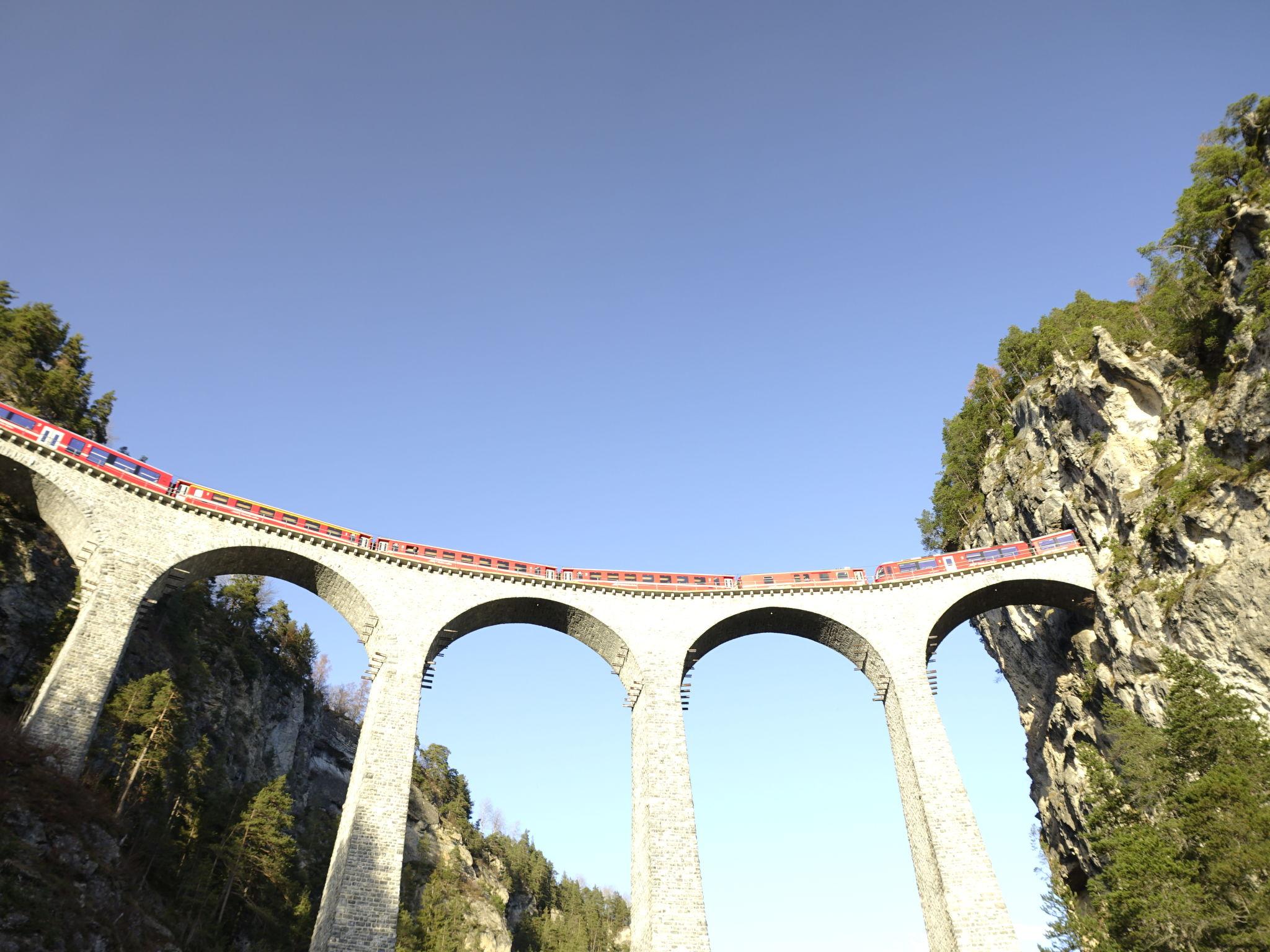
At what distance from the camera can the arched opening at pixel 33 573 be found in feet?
103

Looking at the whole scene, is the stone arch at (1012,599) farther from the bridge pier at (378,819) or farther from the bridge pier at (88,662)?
the bridge pier at (88,662)

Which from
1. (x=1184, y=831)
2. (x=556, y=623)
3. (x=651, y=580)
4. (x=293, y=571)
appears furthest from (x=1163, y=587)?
(x=293, y=571)

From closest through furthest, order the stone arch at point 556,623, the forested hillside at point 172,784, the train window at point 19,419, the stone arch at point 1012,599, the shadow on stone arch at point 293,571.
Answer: the forested hillside at point 172,784
the train window at point 19,419
the shadow on stone arch at point 293,571
the stone arch at point 556,623
the stone arch at point 1012,599

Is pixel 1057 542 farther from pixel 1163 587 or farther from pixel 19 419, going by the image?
pixel 19 419

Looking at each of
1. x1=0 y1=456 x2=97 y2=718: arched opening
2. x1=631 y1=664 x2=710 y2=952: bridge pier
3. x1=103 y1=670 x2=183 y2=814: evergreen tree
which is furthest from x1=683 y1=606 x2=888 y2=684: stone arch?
x1=0 y1=456 x2=97 y2=718: arched opening

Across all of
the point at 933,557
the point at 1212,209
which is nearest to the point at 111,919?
the point at 933,557

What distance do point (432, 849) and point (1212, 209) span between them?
68.8 meters

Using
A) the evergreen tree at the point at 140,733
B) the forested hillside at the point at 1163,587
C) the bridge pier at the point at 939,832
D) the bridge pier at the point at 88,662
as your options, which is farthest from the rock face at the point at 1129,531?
the evergreen tree at the point at 140,733

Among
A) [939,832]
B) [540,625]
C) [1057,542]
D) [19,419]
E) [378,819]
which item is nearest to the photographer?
[378,819]

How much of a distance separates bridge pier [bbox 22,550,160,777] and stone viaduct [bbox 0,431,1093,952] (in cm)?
6

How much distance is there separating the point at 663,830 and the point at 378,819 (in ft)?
37.8

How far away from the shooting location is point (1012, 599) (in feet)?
133

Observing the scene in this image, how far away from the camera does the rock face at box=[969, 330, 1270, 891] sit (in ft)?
102

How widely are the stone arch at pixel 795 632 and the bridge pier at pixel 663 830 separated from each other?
109 inches
